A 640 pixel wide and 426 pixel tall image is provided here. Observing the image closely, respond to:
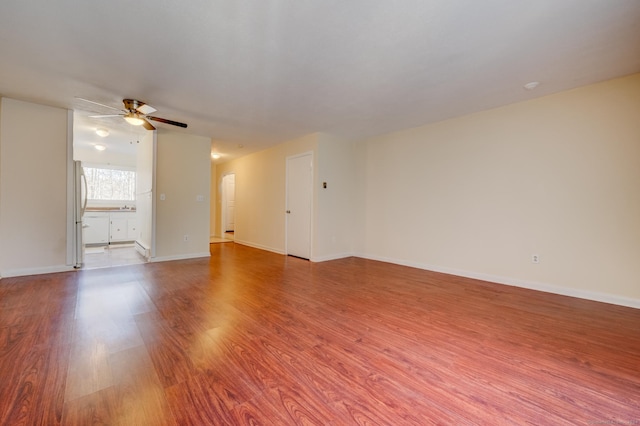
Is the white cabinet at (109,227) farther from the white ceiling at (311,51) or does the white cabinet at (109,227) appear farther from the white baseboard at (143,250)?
the white ceiling at (311,51)

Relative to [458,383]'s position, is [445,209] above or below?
above

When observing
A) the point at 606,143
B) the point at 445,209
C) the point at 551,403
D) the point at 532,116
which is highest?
the point at 532,116

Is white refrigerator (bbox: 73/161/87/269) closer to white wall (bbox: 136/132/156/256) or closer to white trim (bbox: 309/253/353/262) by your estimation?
white wall (bbox: 136/132/156/256)

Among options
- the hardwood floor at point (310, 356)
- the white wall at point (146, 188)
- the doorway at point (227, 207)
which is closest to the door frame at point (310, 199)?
the hardwood floor at point (310, 356)

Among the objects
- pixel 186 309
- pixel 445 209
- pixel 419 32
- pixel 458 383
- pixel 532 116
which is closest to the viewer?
pixel 458 383

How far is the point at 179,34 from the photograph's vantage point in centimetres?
213

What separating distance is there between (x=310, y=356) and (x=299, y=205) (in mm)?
3755

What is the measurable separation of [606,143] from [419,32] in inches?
107

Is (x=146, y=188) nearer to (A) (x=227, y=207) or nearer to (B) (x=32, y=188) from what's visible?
(B) (x=32, y=188)

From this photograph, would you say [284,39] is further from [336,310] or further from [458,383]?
[458,383]

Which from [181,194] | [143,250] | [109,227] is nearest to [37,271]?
[143,250]

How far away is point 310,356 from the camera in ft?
5.90

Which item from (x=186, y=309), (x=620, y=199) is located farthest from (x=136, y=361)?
(x=620, y=199)

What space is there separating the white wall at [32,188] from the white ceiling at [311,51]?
1.27 feet
